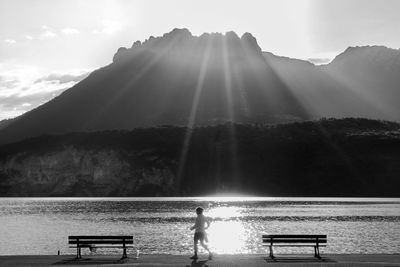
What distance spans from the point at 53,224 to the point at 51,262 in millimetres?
85410

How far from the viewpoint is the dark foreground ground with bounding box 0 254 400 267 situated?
38031 mm

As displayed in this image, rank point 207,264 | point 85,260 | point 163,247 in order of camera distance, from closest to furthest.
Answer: point 207,264 < point 85,260 < point 163,247

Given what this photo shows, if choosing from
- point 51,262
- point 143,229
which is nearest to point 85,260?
point 51,262

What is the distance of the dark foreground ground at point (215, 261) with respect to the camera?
3803 cm

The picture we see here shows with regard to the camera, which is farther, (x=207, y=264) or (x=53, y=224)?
(x=53, y=224)

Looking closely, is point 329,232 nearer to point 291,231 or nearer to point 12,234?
point 291,231

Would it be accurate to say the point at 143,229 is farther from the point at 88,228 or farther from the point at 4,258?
the point at 4,258

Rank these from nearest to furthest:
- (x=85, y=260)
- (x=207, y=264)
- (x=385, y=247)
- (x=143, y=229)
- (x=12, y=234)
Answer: (x=207, y=264) < (x=85, y=260) < (x=385, y=247) < (x=12, y=234) < (x=143, y=229)

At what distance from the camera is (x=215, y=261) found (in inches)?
1556

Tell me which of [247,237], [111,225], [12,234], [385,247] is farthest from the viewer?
[111,225]

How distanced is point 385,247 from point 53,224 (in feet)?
228

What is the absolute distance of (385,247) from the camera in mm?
71062

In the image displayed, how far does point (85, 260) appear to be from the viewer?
41.2m

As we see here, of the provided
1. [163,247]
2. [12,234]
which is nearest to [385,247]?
[163,247]
